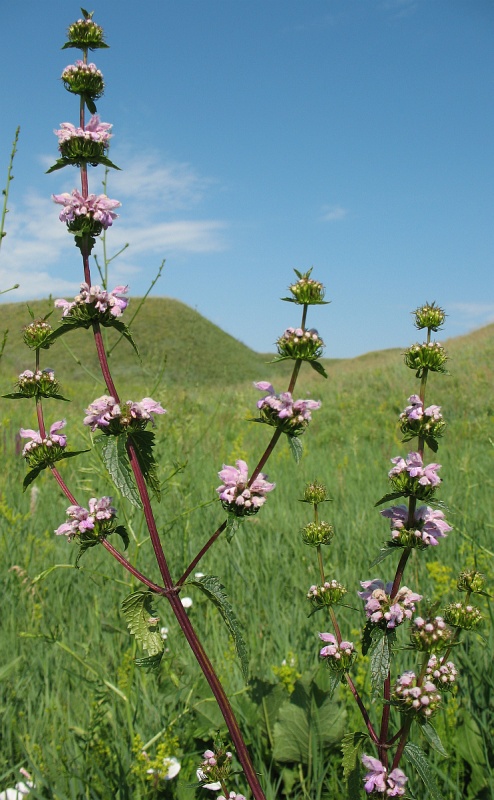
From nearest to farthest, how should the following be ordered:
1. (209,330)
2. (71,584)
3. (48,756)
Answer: (48,756)
(71,584)
(209,330)

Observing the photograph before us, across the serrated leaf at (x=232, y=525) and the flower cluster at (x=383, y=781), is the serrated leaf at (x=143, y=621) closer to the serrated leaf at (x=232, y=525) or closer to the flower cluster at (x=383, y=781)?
the serrated leaf at (x=232, y=525)

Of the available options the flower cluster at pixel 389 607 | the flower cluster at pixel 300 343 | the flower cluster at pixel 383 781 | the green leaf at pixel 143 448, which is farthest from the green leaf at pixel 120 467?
the flower cluster at pixel 383 781

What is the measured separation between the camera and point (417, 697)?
142 centimetres

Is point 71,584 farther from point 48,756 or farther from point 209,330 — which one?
point 209,330

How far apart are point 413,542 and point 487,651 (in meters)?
1.77

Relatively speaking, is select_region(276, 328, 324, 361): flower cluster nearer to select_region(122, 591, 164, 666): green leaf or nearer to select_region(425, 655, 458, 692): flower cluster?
select_region(122, 591, 164, 666): green leaf

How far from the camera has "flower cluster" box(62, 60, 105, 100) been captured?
1449 mm

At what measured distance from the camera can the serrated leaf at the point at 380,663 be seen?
129 centimetres

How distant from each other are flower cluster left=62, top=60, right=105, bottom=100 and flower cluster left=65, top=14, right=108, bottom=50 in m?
0.07

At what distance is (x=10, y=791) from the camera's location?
6.93ft

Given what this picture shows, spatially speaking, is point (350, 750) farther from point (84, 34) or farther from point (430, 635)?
point (84, 34)

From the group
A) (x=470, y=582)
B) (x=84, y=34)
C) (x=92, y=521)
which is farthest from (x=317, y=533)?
(x=84, y=34)

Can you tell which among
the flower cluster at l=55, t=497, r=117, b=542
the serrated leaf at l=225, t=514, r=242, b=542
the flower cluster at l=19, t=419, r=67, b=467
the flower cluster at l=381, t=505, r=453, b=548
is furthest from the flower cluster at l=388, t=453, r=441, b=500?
the flower cluster at l=19, t=419, r=67, b=467

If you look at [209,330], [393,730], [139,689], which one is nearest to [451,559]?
[393,730]
